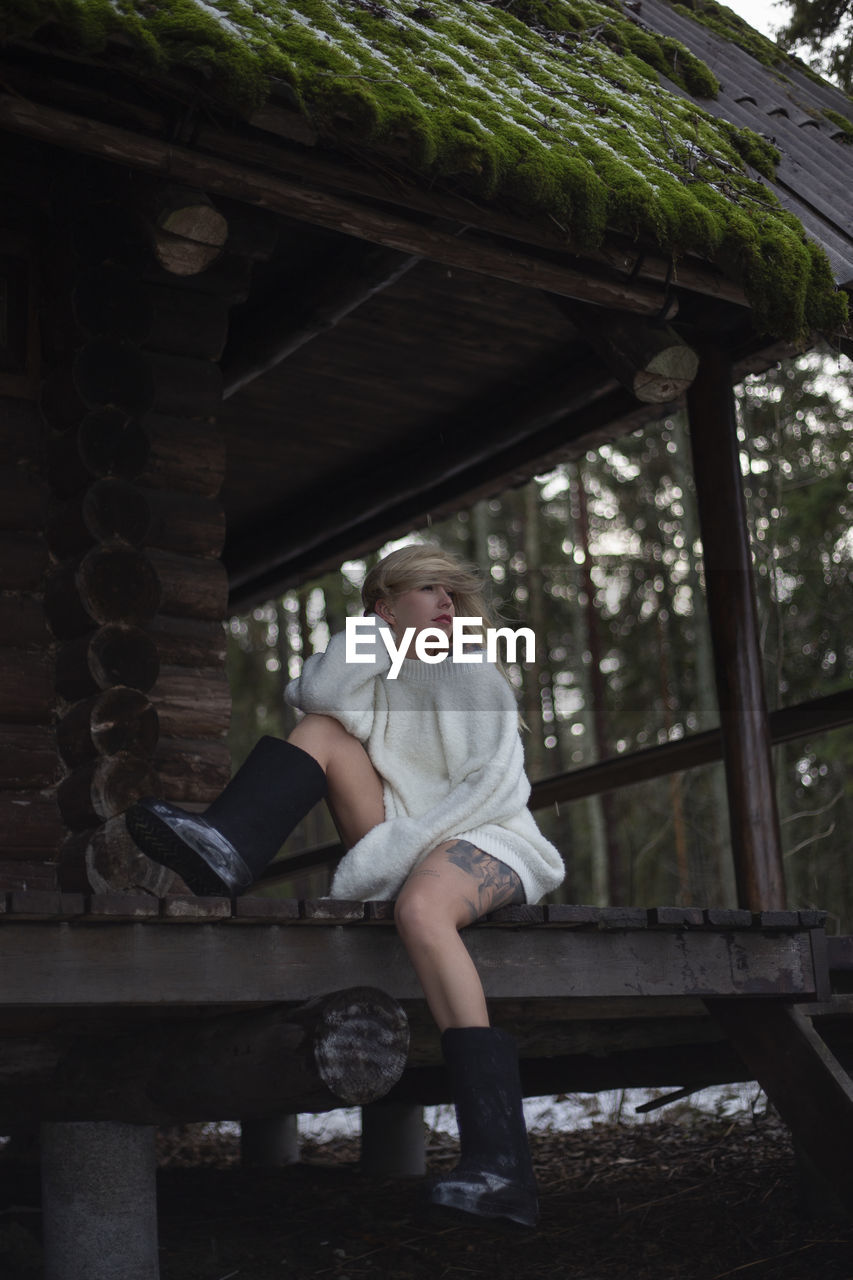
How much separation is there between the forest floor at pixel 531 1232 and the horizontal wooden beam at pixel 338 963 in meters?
0.96

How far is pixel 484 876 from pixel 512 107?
8.85 feet

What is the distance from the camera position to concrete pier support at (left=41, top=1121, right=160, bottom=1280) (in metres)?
3.97

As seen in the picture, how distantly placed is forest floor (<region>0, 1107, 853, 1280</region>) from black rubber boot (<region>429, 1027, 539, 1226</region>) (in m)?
1.32

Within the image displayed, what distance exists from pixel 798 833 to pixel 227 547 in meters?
13.1

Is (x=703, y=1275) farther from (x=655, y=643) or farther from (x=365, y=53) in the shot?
(x=655, y=643)

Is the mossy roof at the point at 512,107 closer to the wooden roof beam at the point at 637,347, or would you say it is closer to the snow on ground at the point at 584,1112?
→ the wooden roof beam at the point at 637,347

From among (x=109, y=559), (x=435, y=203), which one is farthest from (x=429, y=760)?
(x=109, y=559)

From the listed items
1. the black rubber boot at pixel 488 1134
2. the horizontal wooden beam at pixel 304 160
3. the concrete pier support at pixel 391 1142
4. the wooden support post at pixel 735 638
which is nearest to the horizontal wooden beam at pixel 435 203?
the horizontal wooden beam at pixel 304 160

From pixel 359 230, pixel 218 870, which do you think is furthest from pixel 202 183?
pixel 218 870

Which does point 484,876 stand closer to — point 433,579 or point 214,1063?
point 214,1063

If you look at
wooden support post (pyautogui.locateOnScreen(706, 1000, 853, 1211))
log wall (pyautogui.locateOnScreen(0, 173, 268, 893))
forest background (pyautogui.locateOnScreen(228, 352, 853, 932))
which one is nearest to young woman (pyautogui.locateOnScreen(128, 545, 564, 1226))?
wooden support post (pyautogui.locateOnScreen(706, 1000, 853, 1211))

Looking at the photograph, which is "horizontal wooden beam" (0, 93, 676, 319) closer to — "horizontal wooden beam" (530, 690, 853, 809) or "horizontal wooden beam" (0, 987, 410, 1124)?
"horizontal wooden beam" (530, 690, 853, 809)

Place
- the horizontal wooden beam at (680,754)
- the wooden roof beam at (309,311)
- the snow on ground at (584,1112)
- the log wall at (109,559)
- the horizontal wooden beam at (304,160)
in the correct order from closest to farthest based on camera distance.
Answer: the horizontal wooden beam at (304,160) < the log wall at (109,559) < the wooden roof beam at (309,311) < the horizontal wooden beam at (680,754) < the snow on ground at (584,1112)

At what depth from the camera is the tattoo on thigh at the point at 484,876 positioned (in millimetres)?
3557
